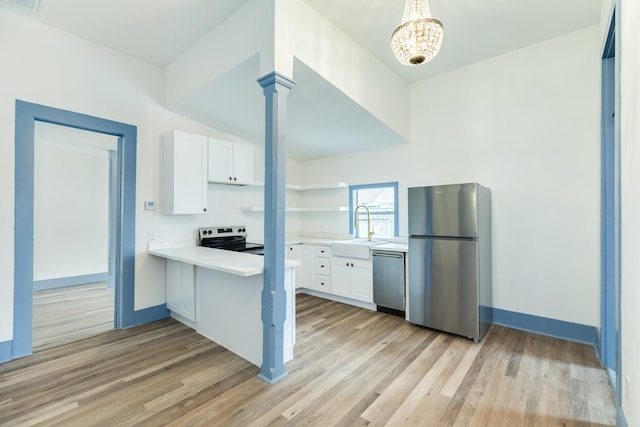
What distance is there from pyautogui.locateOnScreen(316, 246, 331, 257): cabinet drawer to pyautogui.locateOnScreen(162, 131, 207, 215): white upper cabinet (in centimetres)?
168

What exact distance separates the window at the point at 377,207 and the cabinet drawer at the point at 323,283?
87 cm

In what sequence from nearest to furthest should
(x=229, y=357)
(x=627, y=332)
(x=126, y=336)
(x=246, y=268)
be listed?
(x=627, y=332)
(x=246, y=268)
(x=229, y=357)
(x=126, y=336)

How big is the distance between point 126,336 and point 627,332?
3.94 meters

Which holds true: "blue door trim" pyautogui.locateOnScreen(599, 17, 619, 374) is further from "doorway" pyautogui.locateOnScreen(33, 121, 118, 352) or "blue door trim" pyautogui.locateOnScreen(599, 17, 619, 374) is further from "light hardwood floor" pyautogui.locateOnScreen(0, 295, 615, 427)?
"doorway" pyautogui.locateOnScreen(33, 121, 118, 352)

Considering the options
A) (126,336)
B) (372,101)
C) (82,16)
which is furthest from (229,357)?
(82,16)

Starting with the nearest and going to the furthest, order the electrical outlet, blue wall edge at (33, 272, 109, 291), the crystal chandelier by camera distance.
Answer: the electrical outlet
the crystal chandelier
blue wall edge at (33, 272, 109, 291)

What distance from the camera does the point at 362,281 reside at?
3807 mm

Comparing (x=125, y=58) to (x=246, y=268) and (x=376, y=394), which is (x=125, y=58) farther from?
(x=376, y=394)

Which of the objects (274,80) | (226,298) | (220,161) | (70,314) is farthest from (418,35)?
(70,314)

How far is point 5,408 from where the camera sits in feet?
6.23

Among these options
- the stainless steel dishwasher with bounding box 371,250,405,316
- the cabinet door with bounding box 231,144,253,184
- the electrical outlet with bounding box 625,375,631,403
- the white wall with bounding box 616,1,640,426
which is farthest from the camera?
the cabinet door with bounding box 231,144,253,184

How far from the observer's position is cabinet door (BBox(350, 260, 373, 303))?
3.74m

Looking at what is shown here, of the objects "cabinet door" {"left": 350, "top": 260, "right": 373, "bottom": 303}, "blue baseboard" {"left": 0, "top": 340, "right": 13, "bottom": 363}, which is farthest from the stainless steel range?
"blue baseboard" {"left": 0, "top": 340, "right": 13, "bottom": 363}

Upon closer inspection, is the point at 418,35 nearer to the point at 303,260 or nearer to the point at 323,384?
the point at 323,384
